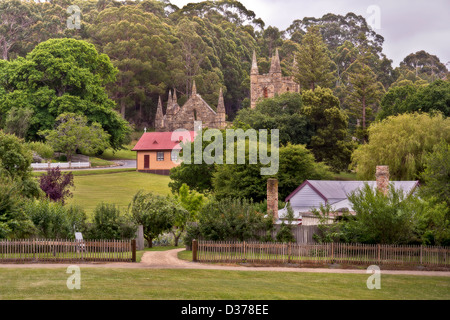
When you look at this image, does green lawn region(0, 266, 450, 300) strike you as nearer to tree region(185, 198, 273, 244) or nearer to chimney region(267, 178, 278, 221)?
tree region(185, 198, 273, 244)

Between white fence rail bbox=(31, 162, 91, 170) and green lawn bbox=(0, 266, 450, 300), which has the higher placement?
white fence rail bbox=(31, 162, 91, 170)

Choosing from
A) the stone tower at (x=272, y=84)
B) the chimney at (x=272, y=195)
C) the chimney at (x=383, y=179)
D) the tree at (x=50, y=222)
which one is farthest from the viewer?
the stone tower at (x=272, y=84)

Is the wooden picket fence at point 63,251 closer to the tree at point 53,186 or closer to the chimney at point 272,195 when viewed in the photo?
the chimney at point 272,195

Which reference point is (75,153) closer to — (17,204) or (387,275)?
(17,204)

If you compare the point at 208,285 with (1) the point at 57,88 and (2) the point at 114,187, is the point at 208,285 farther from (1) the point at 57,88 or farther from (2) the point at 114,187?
(1) the point at 57,88

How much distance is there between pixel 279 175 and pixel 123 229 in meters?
21.2

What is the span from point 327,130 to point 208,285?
5560 centimetres

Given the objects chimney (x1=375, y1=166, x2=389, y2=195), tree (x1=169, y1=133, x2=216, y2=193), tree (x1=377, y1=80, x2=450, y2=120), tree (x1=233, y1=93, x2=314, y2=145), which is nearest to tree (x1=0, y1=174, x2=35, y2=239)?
chimney (x1=375, y1=166, x2=389, y2=195)

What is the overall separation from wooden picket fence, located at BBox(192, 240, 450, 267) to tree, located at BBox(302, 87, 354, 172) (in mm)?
45119

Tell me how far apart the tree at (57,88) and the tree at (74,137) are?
17.3 ft

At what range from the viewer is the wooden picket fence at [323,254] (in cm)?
3094

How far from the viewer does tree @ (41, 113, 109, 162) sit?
76.2 meters

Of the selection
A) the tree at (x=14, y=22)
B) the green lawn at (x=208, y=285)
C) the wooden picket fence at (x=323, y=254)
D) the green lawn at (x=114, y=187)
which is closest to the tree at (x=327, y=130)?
the green lawn at (x=114, y=187)
